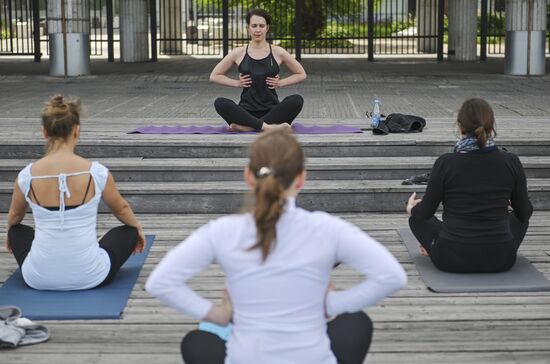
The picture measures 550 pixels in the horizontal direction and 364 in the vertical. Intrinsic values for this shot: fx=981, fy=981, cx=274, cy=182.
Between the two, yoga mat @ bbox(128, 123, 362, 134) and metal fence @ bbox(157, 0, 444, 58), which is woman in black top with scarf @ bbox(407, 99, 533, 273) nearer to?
yoga mat @ bbox(128, 123, 362, 134)

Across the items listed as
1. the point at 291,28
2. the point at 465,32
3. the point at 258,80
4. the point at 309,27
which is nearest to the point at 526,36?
the point at 465,32

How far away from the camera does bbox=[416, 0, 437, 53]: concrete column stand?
2338cm

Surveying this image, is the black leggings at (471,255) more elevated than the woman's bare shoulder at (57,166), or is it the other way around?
the woman's bare shoulder at (57,166)

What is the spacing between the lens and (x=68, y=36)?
1609 centimetres

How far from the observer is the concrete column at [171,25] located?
22984 millimetres

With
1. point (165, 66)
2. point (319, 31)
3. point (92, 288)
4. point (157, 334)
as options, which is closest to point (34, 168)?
point (92, 288)

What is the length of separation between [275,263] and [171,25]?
2138cm

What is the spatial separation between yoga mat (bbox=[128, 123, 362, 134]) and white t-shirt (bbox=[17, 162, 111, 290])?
140 inches

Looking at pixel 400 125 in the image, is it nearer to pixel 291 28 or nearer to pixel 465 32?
pixel 465 32

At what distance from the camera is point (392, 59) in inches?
851

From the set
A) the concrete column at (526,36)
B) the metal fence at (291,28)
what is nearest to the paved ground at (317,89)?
the concrete column at (526,36)

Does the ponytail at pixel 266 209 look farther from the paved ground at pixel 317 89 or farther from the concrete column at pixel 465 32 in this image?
the concrete column at pixel 465 32

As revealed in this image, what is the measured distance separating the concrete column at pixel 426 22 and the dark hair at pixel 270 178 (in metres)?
20.9

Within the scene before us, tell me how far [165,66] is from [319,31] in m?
7.45
